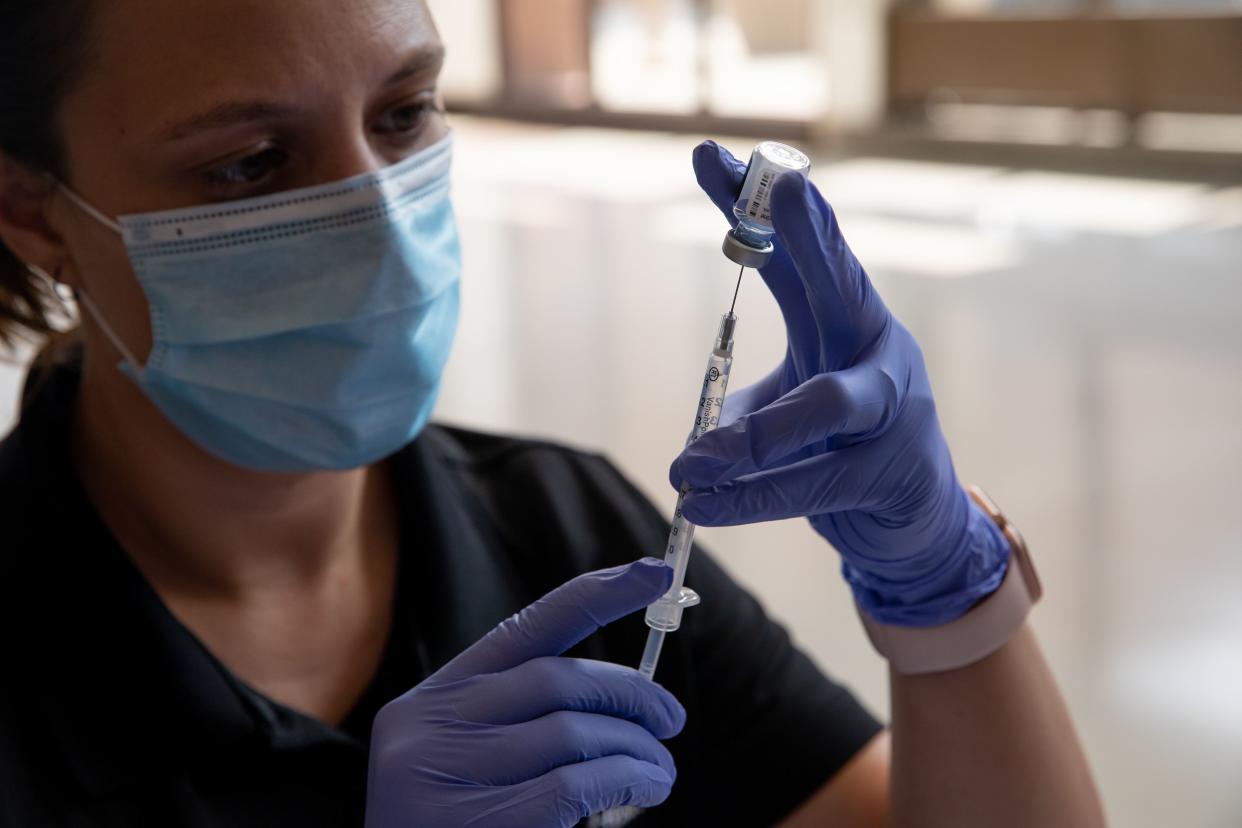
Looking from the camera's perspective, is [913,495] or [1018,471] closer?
[913,495]

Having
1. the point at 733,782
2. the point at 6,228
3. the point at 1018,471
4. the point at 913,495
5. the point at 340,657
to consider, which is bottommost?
the point at 1018,471

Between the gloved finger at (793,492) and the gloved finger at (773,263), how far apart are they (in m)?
0.11

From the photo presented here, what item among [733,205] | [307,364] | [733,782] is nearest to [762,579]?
[733,782]

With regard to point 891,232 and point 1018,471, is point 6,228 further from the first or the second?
point 891,232

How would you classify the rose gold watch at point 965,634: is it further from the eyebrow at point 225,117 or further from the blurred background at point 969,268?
the blurred background at point 969,268

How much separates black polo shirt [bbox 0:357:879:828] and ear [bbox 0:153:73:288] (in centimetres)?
12

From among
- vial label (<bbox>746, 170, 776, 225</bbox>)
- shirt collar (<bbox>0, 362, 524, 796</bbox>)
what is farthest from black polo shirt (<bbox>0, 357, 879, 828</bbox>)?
vial label (<bbox>746, 170, 776, 225</bbox>)

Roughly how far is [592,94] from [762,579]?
6997 mm

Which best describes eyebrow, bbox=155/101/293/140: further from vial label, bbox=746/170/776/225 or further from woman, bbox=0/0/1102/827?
vial label, bbox=746/170/776/225

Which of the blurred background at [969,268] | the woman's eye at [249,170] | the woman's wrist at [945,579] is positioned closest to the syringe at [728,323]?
the woman's wrist at [945,579]

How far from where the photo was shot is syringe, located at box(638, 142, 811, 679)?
0.81 metres

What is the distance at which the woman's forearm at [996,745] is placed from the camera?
101 cm

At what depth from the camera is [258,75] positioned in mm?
961

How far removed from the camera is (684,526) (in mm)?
865
